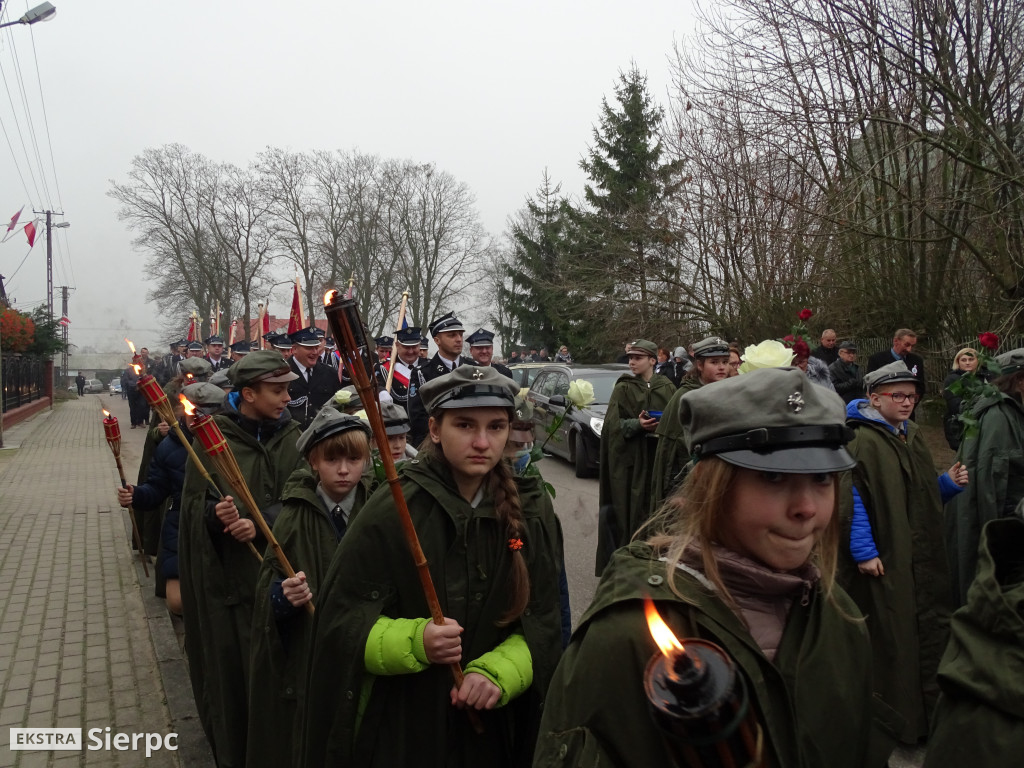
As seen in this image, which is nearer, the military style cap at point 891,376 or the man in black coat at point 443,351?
the military style cap at point 891,376

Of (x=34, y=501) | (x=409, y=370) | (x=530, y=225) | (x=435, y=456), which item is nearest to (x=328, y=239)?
(x=530, y=225)

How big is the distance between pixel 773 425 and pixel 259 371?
10.1 feet

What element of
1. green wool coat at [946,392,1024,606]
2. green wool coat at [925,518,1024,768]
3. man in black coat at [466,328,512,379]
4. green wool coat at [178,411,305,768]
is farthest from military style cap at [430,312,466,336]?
green wool coat at [925,518,1024,768]

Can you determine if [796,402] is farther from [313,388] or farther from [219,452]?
[313,388]

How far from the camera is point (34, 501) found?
11984 mm

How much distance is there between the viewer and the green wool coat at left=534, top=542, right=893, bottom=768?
136 centimetres

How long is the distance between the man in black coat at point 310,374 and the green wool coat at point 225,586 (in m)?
3.78

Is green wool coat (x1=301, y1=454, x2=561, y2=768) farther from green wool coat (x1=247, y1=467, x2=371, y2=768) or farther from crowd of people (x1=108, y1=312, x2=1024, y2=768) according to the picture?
green wool coat (x1=247, y1=467, x2=371, y2=768)

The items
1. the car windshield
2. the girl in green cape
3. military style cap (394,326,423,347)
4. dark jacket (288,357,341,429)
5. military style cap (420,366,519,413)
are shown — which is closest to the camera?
the girl in green cape

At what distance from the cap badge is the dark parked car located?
9271mm

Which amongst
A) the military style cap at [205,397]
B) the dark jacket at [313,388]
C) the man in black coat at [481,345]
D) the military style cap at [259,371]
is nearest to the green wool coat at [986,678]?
the military style cap at [259,371]

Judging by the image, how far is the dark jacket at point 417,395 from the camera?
23.2 ft

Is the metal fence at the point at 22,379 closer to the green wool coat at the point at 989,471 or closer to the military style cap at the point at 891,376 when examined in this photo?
the military style cap at the point at 891,376

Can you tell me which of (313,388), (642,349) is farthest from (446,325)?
(642,349)
